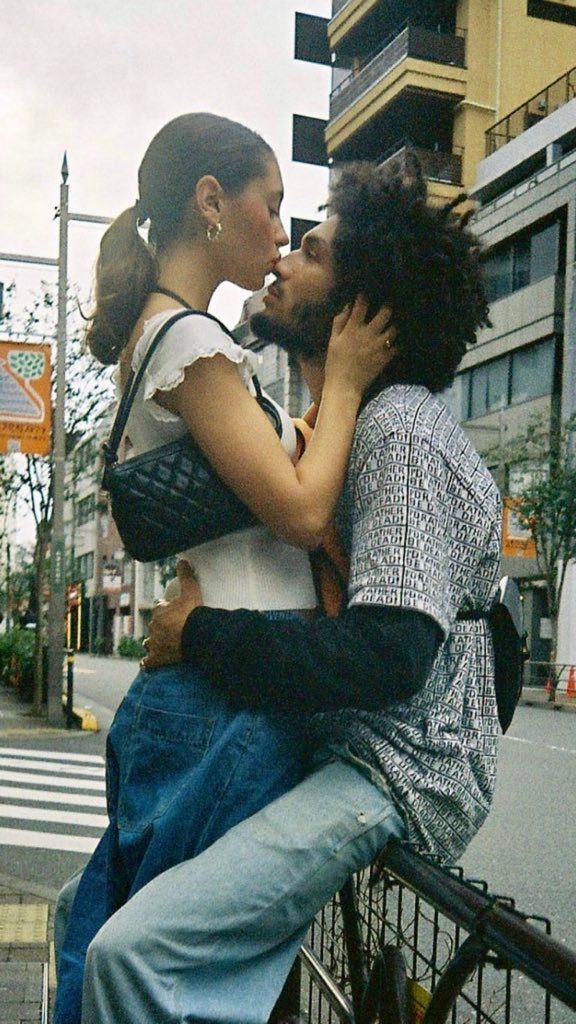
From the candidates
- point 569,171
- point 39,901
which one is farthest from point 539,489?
point 39,901

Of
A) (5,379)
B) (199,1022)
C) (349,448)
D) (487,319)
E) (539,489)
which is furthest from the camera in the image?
(539,489)

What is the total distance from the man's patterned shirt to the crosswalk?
6.63m

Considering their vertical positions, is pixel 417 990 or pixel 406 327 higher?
pixel 406 327

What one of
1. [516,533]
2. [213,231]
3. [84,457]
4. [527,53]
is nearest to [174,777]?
[213,231]

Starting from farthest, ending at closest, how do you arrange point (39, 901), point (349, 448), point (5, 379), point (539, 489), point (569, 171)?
point (569, 171)
point (539, 489)
point (5, 379)
point (39, 901)
point (349, 448)

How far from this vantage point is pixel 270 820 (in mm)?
1583

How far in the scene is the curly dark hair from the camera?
1.75m

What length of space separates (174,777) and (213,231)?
84 centimetres

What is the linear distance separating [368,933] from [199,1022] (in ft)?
1.65

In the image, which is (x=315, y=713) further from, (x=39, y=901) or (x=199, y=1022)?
(x=39, y=901)

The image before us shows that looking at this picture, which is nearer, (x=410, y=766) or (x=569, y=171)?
(x=410, y=766)

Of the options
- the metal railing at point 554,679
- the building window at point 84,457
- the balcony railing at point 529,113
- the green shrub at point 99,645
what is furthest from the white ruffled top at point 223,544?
the green shrub at point 99,645

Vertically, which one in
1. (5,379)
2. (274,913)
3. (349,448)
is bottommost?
(274,913)

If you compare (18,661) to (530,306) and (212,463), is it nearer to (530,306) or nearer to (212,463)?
(530,306)
